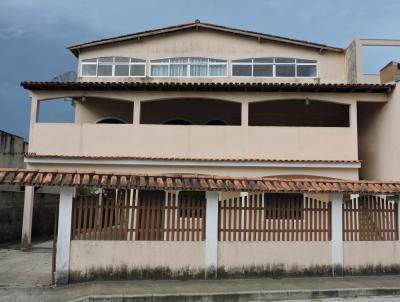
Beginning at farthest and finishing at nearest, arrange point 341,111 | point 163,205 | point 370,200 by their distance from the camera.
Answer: point 341,111 → point 370,200 → point 163,205

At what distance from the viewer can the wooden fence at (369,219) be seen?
999 centimetres

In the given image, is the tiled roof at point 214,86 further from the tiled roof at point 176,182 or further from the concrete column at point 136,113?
the tiled roof at point 176,182

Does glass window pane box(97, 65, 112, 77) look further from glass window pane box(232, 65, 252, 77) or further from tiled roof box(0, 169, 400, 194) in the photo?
tiled roof box(0, 169, 400, 194)

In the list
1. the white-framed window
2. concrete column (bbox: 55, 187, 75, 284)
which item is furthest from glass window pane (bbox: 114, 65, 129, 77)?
concrete column (bbox: 55, 187, 75, 284)

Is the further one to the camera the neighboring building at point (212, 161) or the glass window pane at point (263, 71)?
the glass window pane at point (263, 71)

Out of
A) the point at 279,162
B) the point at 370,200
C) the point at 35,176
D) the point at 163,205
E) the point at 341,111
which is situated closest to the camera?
the point at 35,176

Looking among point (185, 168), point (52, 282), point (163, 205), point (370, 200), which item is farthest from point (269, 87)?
point (52, 282)

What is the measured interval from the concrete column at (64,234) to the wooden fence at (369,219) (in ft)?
19.5

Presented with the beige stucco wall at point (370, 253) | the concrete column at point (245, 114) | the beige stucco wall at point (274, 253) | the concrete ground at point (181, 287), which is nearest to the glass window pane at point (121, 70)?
the concrete column at point (245, 114)

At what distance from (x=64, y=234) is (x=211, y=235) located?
118 inches

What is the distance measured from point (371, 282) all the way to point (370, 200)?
6.12ft

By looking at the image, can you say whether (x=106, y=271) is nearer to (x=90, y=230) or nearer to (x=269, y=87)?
(x=90, y=230)

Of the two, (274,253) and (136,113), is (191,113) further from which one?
(274,253)

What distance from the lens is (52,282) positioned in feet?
29.0
